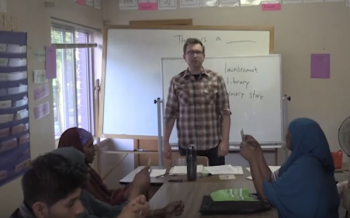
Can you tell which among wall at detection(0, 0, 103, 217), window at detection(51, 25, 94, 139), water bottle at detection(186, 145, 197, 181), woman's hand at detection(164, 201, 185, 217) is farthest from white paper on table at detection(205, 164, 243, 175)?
window at detection(51, 25, 94, 139)

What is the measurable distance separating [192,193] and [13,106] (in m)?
1.28

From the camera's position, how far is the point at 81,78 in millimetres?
4352

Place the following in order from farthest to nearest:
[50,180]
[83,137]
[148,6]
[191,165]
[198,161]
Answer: [148,6] → [198,161] → [191,165] → [83,137] → [50,180]

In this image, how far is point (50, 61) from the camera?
3.32 m

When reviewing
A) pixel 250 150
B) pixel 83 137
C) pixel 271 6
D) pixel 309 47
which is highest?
Answer: pixel 271 6

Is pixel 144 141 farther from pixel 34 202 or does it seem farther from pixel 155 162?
pixel 34 202

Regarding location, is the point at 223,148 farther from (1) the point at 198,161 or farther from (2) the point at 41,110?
(2) the point at 41,110

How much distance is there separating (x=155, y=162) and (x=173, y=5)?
1639 mm

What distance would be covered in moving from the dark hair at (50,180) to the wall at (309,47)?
134 inches

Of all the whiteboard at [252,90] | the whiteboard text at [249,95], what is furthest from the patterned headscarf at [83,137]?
the whiteboard text at [249,95]

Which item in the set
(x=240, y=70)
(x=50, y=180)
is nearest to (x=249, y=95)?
(x=240, y=70)

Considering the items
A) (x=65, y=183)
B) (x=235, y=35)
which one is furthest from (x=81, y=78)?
(x=65, y=183)

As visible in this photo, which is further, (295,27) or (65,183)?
(295,27)

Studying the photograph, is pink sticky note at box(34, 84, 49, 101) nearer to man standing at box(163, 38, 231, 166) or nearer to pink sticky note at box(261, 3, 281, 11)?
man standing at box(163, 38, 231, 166)
